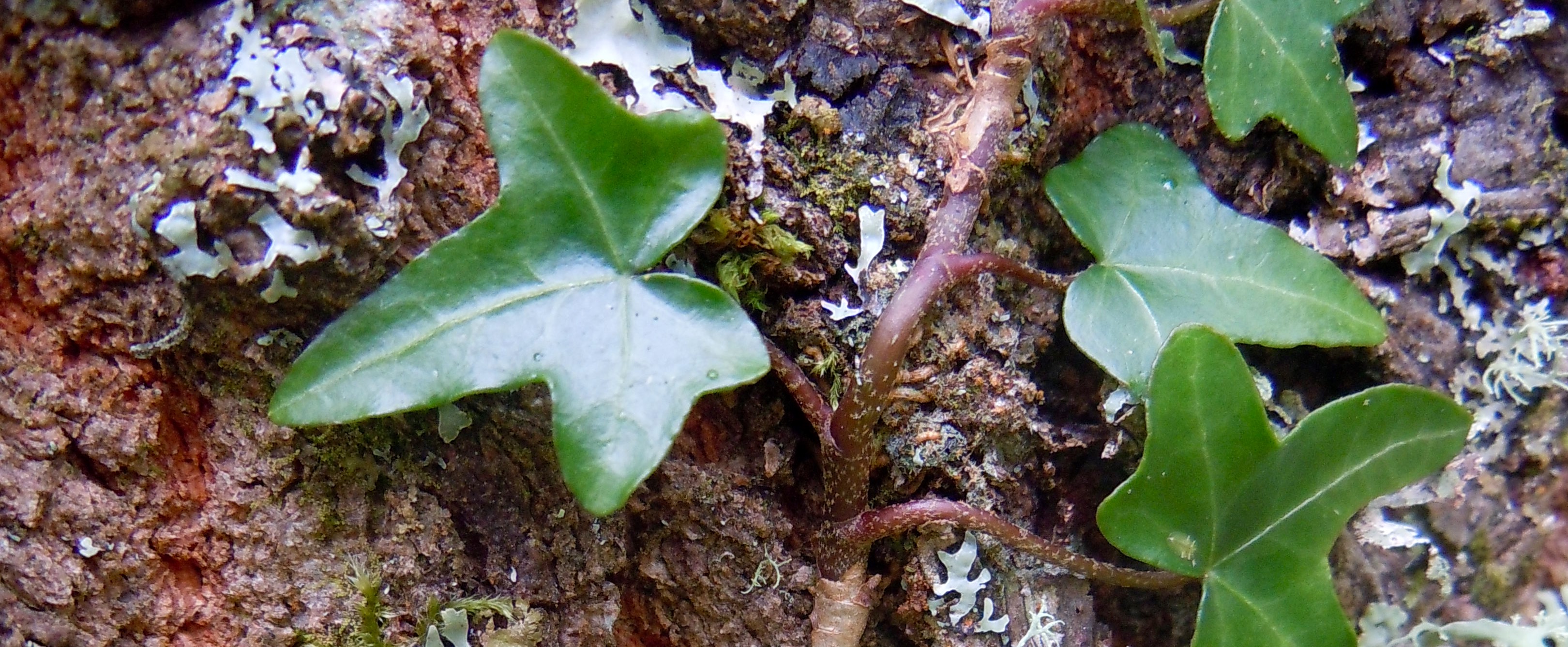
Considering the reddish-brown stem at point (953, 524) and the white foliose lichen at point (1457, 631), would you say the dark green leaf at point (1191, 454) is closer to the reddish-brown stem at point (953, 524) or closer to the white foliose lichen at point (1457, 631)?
the reddish-brown stem at point (953, 524)

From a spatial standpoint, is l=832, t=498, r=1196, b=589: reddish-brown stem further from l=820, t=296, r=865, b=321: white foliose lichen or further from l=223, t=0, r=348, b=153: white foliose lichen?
l=223, t=0, r=348, b=153: white foliose lichen

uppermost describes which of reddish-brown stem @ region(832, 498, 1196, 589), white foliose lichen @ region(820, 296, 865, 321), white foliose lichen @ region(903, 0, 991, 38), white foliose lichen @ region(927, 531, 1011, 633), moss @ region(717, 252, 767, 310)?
white foliose lichen @ region(903, 0, 991, 38)

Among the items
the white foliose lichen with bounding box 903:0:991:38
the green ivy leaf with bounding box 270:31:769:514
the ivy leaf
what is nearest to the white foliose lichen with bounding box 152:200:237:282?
the green ivy leaf with bounding box 270:31:769:514

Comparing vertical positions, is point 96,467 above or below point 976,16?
below

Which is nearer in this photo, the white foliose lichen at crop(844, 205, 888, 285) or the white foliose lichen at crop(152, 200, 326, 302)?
the white foliose lichen at crop(152, 200, 326, 302)

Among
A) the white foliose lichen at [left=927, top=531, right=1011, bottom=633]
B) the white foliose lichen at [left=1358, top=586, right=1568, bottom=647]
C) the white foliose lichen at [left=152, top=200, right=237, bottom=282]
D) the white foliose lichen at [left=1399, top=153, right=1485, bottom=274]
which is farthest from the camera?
the white foliose lichen at [left=1358, top=586, right=1568, bottom=647]

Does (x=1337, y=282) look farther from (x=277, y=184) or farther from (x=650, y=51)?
(x=277, y=184)

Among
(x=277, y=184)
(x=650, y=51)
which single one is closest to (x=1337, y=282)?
(x=650, y=51)
